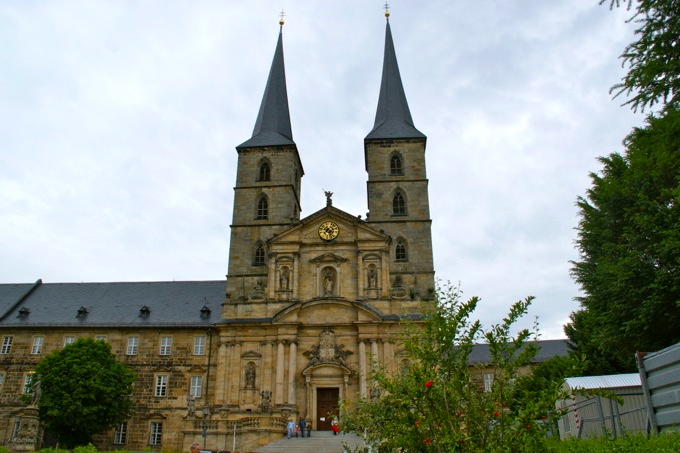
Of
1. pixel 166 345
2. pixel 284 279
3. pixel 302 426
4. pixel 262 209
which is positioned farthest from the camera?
pixel 262 209

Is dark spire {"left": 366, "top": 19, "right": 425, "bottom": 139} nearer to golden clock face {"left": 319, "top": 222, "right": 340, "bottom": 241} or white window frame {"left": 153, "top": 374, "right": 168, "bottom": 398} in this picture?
golden clock face {"left": 319, "top": 222, "right": 340, "bottom": 241}

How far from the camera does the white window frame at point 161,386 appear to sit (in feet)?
125

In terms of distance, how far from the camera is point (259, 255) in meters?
40.3

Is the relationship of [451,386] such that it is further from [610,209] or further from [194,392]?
A: [194,392]

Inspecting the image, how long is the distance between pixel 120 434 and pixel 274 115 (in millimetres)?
25842

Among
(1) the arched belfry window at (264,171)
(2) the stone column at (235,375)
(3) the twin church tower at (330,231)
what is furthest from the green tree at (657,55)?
(1) the arched belfry window at (264,171)

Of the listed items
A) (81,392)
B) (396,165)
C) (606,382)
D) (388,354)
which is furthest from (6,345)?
(606,382)

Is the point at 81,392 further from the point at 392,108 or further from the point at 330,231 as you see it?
the point at 392,108

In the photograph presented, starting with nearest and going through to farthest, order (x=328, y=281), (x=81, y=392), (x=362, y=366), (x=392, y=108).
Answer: (x=81, y=392) < (x=362, y=366) < (x=328, y=281) < (x=392, y=108)

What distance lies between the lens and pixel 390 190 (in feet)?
135

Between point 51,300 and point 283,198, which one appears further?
point 51,300

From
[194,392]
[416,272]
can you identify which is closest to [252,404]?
[194,392]

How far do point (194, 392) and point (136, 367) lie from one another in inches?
182

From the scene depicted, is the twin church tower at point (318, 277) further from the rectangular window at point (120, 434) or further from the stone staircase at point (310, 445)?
the rectangular window at point (120, 434)
